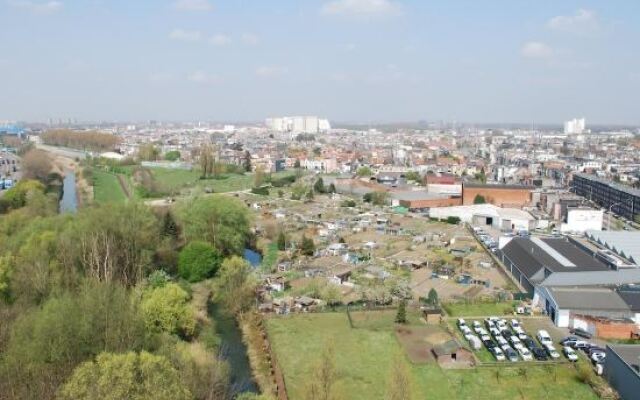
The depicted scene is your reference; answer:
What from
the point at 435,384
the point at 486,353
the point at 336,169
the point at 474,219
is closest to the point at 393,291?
the point at 486,353

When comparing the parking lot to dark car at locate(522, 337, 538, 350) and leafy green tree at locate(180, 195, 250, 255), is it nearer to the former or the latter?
dark car at locate(522, 337, 538, 350)

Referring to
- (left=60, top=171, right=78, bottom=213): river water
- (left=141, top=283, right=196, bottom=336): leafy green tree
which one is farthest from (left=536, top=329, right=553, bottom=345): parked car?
(left=60, top=171, right=78, bottom=213): river water

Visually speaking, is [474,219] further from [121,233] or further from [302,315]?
[121,233]

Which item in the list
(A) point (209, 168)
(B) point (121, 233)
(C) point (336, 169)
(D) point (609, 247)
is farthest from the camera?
(C) point (336, 169)

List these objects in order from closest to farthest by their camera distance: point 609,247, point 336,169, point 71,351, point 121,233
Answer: point 71,351
point 121,233
point 609,247
point 336,169

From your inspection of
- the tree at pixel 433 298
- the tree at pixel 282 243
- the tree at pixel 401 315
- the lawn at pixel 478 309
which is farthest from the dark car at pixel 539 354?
the tree at pixel 282 243

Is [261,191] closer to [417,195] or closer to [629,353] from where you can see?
[417,195]
